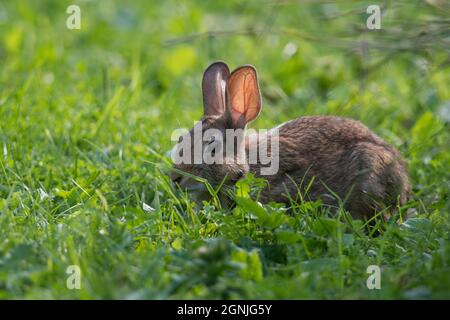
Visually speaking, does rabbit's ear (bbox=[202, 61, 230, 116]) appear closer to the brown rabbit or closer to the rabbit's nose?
the brown rabbit

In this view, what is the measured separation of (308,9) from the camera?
9.23m

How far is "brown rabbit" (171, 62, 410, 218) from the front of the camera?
5426 mm

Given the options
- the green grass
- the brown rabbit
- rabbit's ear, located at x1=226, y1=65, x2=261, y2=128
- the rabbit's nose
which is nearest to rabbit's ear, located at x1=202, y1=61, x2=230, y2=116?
the brown rabbit

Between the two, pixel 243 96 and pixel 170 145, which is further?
pixel 170 145

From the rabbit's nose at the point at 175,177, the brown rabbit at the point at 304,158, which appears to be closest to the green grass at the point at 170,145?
the rabbit's nose at the point at 175,177

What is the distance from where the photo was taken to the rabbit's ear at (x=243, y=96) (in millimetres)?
5656

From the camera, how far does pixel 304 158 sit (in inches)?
227

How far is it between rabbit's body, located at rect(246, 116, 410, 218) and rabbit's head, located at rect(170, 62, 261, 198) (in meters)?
0.23

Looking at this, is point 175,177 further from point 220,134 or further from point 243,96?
point 243,96

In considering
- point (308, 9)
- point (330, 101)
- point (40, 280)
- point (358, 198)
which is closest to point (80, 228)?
point (40, 280)

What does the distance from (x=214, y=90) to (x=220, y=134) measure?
38cm

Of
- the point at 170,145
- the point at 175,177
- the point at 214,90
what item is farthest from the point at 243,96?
the point at 175,177

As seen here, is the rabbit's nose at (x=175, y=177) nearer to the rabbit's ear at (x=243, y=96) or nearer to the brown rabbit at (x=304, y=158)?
the brown rabbit at (x=304, y=158)
